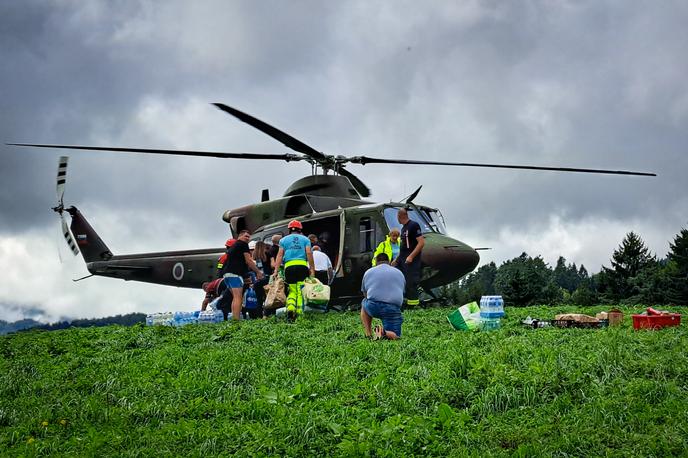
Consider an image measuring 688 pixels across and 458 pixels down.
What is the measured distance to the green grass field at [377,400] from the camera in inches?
193

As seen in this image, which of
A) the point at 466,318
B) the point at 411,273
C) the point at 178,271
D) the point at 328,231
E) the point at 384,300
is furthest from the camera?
the point at 178,271

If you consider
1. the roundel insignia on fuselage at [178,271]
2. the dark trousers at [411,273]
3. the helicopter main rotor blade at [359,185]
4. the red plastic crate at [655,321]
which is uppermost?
the helicopter main rotor blade at [359,185]

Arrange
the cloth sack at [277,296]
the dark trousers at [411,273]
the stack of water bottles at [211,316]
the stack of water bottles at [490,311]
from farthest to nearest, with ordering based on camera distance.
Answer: the stack of water bottles at [211,316] → the dark trousers at [411,273] → the cloth sack at [277,296] → the stack of water bottles at [490,311]

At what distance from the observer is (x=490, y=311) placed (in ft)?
34.0

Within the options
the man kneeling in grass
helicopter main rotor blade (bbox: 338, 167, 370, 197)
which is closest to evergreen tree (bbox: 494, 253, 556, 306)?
helicopter main rotor blade (bbox: 338, 167, 370, 197)

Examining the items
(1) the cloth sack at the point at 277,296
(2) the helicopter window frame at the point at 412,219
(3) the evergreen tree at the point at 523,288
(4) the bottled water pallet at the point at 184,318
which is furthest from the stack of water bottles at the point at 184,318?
(3) the evergreen tree at the point at 523,288

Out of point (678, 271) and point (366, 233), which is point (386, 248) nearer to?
point (366, 233)

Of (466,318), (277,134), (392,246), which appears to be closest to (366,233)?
(392,246)

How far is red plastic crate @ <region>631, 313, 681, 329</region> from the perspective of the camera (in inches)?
368

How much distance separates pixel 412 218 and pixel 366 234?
1.30m

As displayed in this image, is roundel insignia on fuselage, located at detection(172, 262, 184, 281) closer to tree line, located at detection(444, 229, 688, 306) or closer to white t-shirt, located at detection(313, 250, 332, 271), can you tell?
white t-shirt, located at detection(313, 250, 332, 271)

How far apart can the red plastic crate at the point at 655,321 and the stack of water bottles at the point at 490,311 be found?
2.00 m

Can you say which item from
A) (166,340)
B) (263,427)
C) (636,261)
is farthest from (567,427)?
(636,261)

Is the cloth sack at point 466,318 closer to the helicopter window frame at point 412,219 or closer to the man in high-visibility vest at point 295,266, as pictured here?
the man in high-visibility vest at point 295,266
